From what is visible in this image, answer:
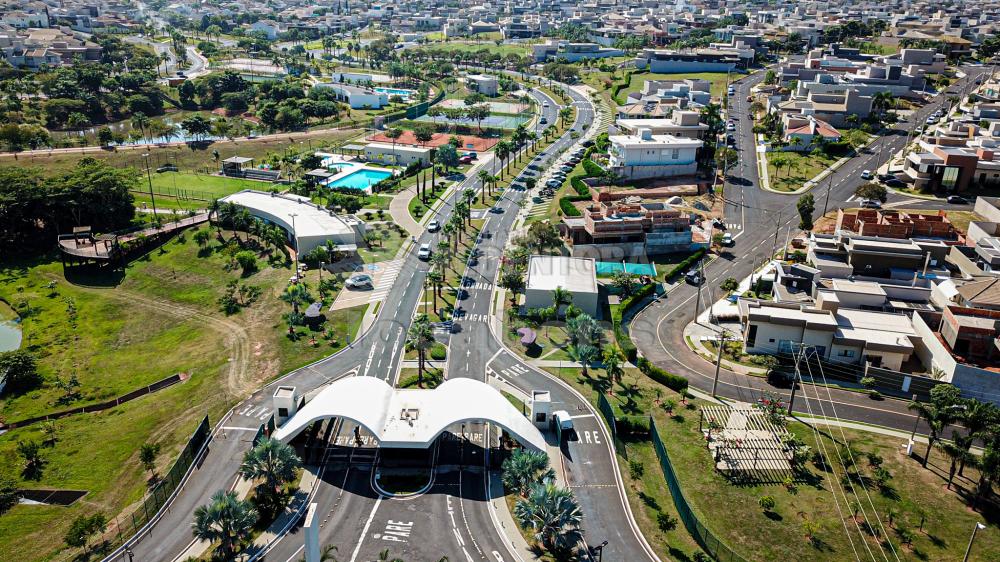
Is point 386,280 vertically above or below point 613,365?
below

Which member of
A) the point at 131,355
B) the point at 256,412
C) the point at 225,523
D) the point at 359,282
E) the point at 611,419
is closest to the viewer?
the point at 225,523

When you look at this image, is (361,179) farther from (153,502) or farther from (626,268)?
(153,502)

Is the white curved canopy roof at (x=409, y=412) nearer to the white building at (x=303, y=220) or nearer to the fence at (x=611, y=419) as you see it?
the fence at (x=611, y=419)

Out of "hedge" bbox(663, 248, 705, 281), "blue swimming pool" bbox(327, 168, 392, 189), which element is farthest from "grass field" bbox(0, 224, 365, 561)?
"hedge" bbox(663, 248, 705, 281)

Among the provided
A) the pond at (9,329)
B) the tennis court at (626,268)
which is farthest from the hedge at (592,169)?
the pond at (9,329)

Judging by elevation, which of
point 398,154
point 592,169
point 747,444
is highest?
point 398,154

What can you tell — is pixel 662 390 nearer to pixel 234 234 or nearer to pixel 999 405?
pixel 999 405

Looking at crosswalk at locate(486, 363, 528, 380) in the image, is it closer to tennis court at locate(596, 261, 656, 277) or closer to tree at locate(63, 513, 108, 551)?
tennis court at locate(596, 261, 656, 277)

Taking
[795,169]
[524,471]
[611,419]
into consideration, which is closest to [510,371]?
[611,419]
